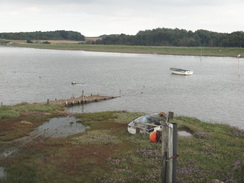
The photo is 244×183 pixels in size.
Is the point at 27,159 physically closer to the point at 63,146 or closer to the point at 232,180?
the point at 63,146

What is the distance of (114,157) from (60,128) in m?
12.9

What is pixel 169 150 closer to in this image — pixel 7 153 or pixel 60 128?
pixel 7 153

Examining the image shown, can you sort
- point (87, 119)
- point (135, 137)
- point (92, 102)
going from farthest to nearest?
1. point (92, 102)
2. point (87, 119)
3. point (135, 137)

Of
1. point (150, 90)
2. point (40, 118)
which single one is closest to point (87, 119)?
point (40, 118)

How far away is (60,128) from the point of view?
32031 mm

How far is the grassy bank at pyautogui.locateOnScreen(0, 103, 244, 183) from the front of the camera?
17.1 metres

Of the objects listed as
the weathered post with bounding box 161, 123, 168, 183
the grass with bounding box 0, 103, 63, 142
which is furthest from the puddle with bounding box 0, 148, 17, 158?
the weathered post with bounding box 161, 123, 168, 183

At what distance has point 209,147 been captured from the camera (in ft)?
80.4

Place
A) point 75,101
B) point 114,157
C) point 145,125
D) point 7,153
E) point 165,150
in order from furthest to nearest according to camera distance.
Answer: point 75,101, point 145,125, point 7,153, point 114,157, point 165,150

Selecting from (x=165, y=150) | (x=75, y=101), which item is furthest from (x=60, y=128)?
(x=165, y=150)

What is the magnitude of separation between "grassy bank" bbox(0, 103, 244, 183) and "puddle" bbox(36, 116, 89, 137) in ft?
4.62

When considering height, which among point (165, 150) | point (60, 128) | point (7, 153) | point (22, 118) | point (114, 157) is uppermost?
point (165, 150)

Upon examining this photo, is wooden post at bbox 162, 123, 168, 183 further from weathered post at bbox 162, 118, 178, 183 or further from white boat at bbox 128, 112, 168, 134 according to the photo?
white boat at bbox 128, 112, 168, 134

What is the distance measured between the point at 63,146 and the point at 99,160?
499 cm
